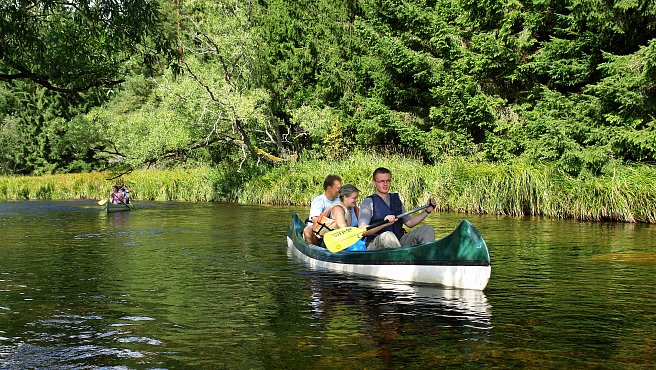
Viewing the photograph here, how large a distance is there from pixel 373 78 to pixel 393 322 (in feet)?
96.5

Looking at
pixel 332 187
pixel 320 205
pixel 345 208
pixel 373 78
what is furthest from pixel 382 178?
pixel 373 78

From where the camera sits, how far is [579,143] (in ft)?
82.8

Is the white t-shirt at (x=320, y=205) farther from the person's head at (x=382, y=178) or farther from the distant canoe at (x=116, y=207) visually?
the distant canoe at (x=116, y=207)

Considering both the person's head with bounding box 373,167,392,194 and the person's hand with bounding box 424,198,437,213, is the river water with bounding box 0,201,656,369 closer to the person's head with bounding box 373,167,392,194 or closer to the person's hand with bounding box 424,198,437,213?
the person's hand with bounding box 424,198,437,213

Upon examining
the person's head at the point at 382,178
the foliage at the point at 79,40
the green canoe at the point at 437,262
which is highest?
the foliage at the point at 79,40

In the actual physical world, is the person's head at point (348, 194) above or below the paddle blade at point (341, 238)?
above

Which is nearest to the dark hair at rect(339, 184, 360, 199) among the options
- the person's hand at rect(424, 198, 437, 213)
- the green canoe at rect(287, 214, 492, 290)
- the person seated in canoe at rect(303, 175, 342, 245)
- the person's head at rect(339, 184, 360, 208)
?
the person's head at rect(339, 184, 360, 208)

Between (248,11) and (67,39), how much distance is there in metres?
30.4

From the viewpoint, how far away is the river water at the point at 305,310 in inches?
290

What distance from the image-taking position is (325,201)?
1400 centimetres

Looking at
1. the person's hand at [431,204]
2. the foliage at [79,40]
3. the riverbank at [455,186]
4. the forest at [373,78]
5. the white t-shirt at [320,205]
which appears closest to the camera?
the person's hand at [431,204]

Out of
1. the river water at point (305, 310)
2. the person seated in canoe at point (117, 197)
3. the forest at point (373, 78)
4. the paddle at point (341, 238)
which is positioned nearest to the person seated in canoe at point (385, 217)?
the paddle at point (341, 238)

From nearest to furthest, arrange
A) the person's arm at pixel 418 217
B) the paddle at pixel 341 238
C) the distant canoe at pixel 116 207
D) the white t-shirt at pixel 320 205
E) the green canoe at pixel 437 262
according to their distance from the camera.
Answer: the green canoe at pixel 437 262 → the person's arm at pixel 418 217 → the paddle at pixel 341 238 → the white t-shirt at pixel 320 205 → the distant canoe at pixel 116 207

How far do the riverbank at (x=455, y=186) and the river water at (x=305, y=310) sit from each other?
4160 mm
